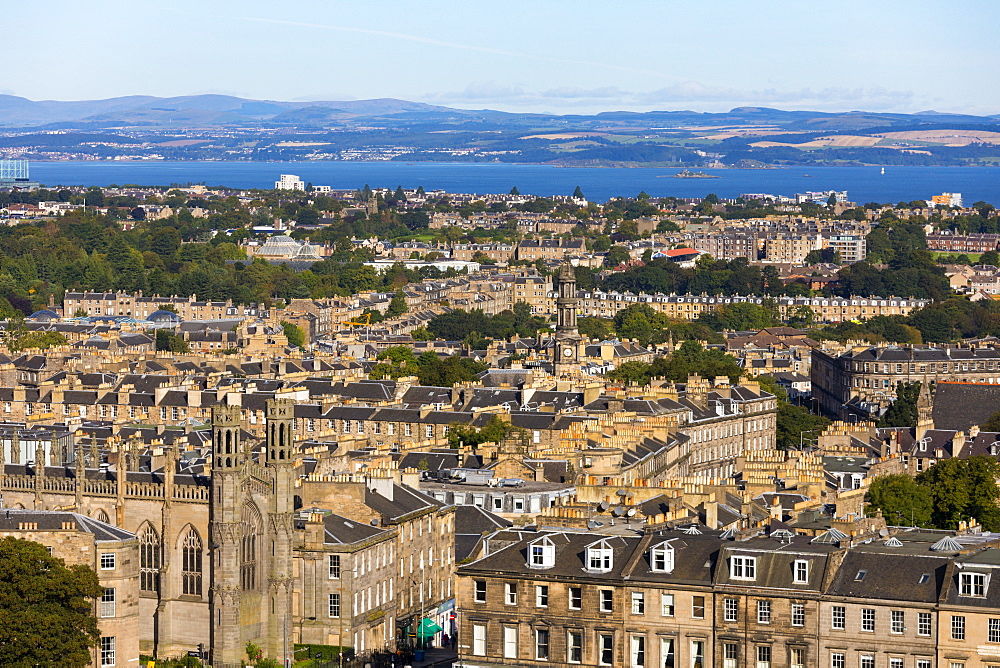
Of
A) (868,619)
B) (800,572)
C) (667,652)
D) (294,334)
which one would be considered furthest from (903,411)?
(294,334)

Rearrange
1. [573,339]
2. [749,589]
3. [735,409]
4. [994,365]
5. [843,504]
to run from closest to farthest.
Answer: [749,589] → [843,504] → [735,409] → [573,339] → [994,365]

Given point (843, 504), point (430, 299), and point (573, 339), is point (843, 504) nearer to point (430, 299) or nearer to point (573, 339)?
point (573, 339)

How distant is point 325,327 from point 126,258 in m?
44.3

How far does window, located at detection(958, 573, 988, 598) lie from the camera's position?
43.2 metres

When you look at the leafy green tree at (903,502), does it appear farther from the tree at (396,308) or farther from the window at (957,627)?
the tree at (396,308)

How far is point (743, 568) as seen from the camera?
45250 mm

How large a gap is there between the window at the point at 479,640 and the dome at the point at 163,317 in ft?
345

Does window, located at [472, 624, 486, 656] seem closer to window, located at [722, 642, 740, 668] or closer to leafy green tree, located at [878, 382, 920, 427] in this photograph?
window, located at [722, 642, 740, 668]

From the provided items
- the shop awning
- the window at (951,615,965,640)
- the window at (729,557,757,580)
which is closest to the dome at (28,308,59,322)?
the shop awning

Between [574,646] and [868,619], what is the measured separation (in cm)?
634

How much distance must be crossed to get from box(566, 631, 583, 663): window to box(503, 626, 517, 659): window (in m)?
1.19

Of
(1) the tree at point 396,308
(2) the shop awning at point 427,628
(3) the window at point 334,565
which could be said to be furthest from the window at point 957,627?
(1) the tree at point 396,308

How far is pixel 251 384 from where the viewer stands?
318 feet

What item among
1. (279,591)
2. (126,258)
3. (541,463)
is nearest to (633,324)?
(126,258)
